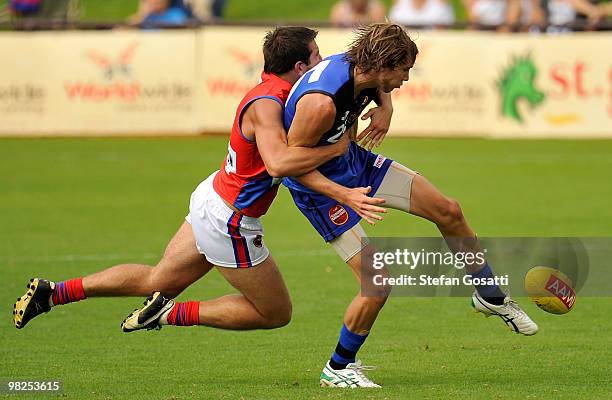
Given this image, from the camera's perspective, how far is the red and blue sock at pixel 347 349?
24.1 ft

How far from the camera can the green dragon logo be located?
20391 millimetres

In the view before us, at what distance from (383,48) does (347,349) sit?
5.82 ft

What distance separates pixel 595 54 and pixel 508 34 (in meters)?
1.45

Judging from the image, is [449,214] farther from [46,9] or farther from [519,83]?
[46,9]

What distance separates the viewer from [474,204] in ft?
50.6

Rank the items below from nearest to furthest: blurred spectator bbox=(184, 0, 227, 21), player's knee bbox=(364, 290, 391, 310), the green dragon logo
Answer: player's knee bbox=(364, 290, 391, 310) < the green dragon logo < blurred spectator bbox=(184, 0, 227, 21)

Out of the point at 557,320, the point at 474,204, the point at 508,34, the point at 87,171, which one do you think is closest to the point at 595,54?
the point at 508,34

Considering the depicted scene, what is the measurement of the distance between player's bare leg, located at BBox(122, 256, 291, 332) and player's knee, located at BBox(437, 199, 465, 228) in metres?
1.05

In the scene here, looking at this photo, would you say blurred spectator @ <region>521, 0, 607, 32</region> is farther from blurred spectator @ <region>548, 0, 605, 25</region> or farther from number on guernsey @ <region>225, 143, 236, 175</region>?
number on guernsey @ <region>225, 143, 236, 175</region>

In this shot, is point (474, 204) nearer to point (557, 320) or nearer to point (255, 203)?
point (557, 320)

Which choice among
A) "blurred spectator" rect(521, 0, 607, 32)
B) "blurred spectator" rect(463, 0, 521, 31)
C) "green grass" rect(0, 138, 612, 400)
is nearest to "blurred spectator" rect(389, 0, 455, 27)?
"blurred spectator" rect(463, 0, 521, 31)

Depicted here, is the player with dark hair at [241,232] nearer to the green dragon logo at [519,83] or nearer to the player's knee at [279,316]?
the player's knee at [279,316]

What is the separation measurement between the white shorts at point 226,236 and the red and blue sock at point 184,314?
0.32 metres

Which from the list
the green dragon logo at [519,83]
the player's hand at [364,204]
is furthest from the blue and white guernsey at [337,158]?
the green dragon logo at [519,83]
